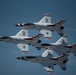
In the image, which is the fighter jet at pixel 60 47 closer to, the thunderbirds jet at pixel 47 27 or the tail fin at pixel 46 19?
the thunderbirds jet at pixel 47 27

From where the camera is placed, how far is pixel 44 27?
129 metres

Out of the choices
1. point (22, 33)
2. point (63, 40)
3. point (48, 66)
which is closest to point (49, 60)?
point (48, 66)

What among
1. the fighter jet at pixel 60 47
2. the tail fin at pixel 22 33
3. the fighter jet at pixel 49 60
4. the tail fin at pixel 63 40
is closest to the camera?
the tail fin at pixel 22 33

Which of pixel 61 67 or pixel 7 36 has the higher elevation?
pixel 7 36

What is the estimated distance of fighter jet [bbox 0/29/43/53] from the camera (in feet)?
413

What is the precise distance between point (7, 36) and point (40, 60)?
37.9 ft

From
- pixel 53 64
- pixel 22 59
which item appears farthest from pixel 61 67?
pixel 22 59

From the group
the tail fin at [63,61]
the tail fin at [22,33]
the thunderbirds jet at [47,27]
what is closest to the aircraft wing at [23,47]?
the tail fin at [22,33]

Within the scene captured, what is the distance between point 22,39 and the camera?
125875 mm

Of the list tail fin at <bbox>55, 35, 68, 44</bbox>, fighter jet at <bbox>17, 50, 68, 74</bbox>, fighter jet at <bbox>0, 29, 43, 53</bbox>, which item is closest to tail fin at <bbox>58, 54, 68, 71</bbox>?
fighter jet at <bbox>17, 50, 68, 74</bbox>

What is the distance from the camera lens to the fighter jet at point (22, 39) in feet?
413

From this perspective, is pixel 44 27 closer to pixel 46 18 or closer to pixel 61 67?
pixel 46 18

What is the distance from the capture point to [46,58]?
428 ft

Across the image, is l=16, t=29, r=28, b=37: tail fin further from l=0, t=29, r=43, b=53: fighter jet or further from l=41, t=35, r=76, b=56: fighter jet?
l=41, t=35, r=76, b=56: fighter jet
